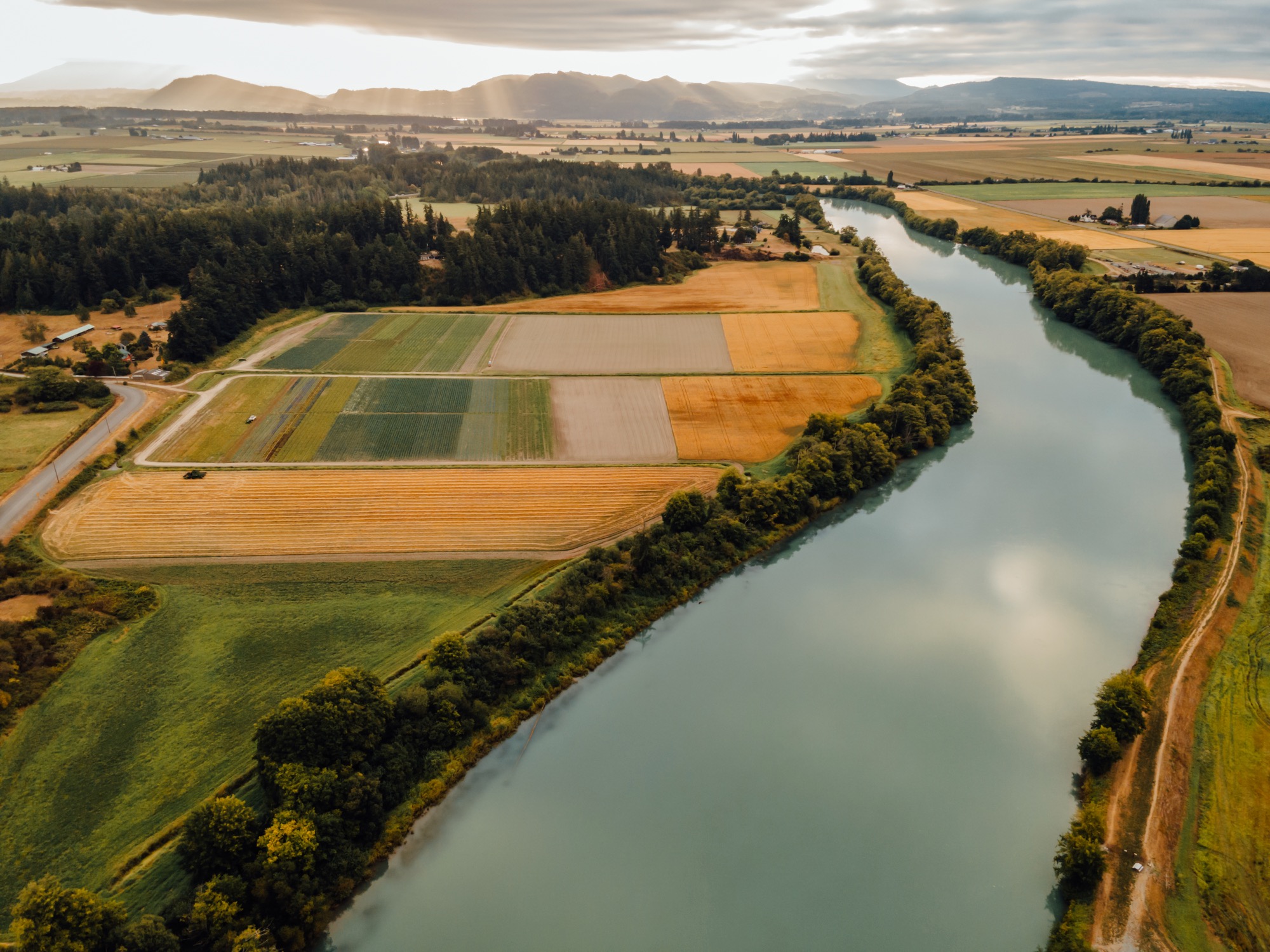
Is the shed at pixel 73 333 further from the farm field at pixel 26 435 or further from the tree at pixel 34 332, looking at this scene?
the farm field at pixel 26 435

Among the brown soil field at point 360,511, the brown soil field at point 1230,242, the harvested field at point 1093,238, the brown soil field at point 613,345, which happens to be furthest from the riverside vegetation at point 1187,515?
the brown soil field at point 613,345

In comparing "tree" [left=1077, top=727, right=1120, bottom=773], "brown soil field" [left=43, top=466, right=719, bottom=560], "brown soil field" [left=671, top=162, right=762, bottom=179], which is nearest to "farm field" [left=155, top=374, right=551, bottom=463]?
"brown soil field" [left=43, top=466, right=719, bottom=560]

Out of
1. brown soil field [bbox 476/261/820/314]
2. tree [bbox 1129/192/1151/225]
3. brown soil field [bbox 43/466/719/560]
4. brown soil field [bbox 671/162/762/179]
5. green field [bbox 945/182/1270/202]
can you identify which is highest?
brown soil field [bbox 671/162/762/179]

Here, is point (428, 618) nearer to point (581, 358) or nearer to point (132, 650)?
point (132, 650)

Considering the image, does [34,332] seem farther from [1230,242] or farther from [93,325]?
[1230,242]

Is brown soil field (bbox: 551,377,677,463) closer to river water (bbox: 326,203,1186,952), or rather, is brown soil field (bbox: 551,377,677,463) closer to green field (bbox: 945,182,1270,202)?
river water (bbox: 326,203,1186,952)

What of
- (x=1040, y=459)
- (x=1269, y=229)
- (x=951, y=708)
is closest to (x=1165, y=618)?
(x=951, y=708)
